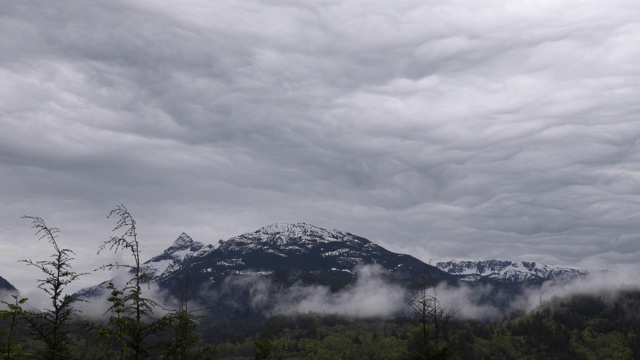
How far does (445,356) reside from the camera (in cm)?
2595

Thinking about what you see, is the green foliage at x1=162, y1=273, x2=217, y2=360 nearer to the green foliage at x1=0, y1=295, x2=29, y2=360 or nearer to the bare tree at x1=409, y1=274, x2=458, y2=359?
the green foliage at x1=0, y1=295, x2=29, y2=360

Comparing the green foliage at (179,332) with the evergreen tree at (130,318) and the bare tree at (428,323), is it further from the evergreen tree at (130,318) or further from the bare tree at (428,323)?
the bare tree at (428,323)

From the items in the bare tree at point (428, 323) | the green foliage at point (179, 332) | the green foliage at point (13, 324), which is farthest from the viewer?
the bare tree at point (428, 323)

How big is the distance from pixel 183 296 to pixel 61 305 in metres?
4.44

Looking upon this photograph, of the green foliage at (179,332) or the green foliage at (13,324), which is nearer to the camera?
the green foliage at (13,324)

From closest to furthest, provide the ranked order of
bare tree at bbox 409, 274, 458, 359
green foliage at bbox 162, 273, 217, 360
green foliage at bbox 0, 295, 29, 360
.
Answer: green foliage at bbox 0, 295, 29, 360 < green foliage at bbox 162, 273, 217, 360 < bare tree at bbox 409, 274, 458, 359

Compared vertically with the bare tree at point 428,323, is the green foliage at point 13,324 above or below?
above

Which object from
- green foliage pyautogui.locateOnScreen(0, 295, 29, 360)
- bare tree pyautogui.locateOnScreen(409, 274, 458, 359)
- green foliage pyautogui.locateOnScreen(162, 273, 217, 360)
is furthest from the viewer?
bare tree pyautogui.locateOnScreen(409, 274, 458, 359)

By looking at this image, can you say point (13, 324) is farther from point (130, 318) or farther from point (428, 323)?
point (428, 323)

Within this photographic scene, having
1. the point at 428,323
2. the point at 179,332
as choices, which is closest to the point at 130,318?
the point at 179,332

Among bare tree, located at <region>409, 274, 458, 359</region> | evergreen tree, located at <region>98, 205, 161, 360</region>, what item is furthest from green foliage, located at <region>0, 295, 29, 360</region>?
bare tree, located at <region>409, 274, 458, 359</region>

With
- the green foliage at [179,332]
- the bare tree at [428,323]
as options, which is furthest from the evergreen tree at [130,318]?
the bare tree at [428,323]

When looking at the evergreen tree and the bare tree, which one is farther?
the bare tree

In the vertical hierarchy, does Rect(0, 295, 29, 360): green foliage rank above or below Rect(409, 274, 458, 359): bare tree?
above
